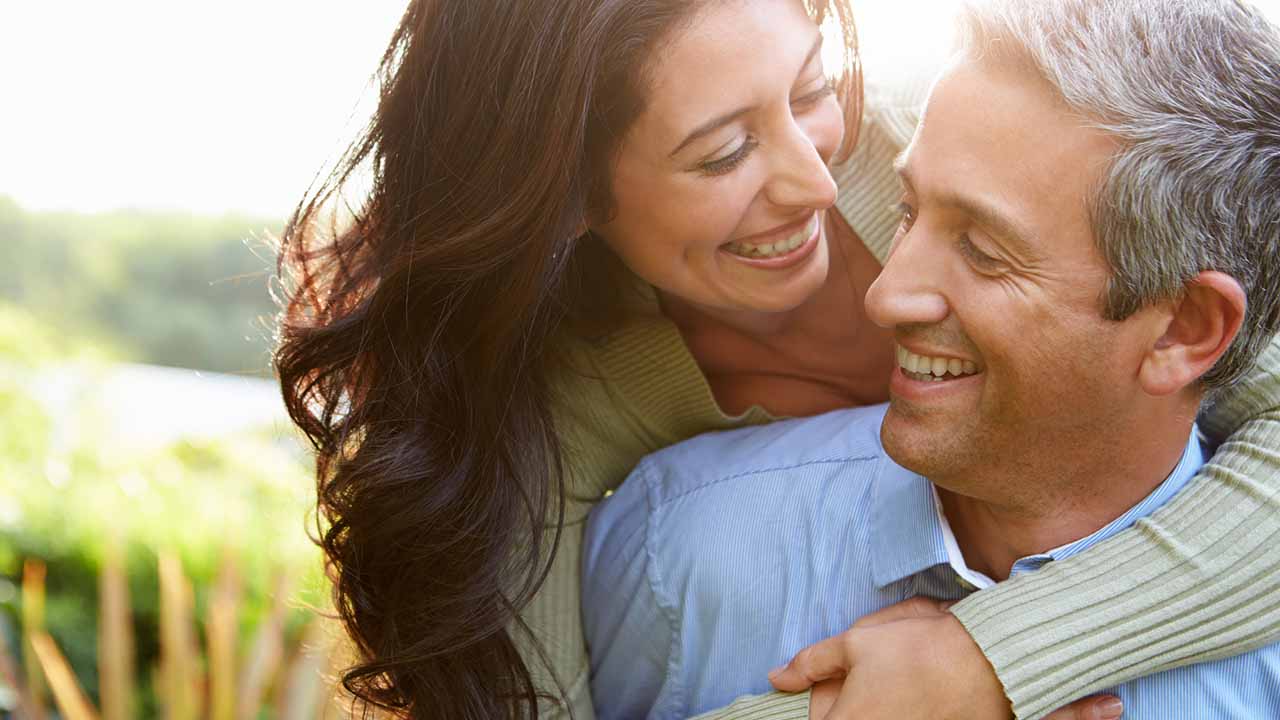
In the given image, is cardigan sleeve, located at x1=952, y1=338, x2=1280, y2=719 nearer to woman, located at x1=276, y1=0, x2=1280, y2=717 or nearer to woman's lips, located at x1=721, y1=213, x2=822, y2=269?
woman, located at x1=276, y1=0, x2=1280, y2=717

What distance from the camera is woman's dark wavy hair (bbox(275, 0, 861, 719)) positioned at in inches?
89.4

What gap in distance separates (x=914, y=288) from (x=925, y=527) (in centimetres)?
43

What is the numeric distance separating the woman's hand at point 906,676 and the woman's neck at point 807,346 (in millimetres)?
746

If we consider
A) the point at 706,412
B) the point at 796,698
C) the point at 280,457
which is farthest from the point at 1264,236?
the point at 280,457

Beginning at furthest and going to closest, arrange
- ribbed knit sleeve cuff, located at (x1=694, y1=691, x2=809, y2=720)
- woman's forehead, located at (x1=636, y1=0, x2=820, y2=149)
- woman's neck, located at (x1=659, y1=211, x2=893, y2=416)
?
woman's neck, located at (x1=659, y1=211, x2=893, y2=416), woman's forehead, located at (x1=636, y1=0, x2=820, y2=149), ribbed knit sleeve cuff, located at (x1=694, y1=691, x2=809, y2=720)

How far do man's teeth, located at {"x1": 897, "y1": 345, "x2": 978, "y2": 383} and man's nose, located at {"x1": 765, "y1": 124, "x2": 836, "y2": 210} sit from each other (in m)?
0.43

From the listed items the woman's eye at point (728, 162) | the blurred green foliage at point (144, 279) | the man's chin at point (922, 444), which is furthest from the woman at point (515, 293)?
the blurred green foliage at point (144, 279)

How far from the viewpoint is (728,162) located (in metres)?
2.36

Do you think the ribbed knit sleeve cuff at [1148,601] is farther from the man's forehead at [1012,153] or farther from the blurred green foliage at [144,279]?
the blurred green foliage at [144,279]

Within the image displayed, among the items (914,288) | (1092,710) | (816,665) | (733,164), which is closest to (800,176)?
(733,164)

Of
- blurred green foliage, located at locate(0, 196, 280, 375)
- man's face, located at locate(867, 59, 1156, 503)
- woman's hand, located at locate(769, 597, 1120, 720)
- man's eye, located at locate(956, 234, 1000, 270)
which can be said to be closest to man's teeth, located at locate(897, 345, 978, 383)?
man's face, located at locate(867, 59, 1156, 503)

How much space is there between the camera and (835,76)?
2.66 meters

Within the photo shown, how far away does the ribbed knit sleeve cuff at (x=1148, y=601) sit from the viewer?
190cm

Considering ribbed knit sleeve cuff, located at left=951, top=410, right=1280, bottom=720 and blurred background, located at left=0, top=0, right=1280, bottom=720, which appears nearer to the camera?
ribbed knit sleeve cuff, located at left=951, top=410, right=1280, bottom=720
